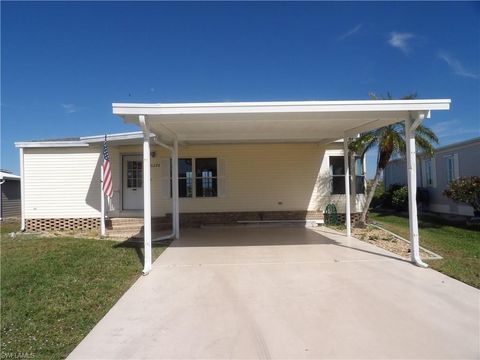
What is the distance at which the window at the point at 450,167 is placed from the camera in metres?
14.2

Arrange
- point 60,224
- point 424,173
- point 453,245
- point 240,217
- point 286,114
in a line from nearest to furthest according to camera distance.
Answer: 1. point 286,114
2. point 453,245
3. point 60,224
4. point 240,217
5. point 424,173

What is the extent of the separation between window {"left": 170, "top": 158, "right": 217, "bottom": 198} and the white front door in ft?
4.87

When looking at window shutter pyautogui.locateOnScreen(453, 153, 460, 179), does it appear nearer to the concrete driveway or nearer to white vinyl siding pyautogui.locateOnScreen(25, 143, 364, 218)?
white vinyl siding pyautogui.locateOnScreen(25, 143, 364, 218)

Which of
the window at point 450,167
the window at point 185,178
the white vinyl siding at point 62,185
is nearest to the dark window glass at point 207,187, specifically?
the window at point 185,178

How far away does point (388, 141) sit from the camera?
9930 millimetres

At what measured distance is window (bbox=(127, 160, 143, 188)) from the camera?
12.0 m

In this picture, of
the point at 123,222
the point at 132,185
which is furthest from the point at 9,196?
the point at 123,222

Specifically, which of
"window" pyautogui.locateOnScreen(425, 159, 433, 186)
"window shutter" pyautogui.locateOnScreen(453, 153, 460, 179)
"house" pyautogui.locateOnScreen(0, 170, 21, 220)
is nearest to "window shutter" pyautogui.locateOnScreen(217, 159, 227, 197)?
"window shutter" pyautogui.locateOnScreen(453, 153, 460, 179)

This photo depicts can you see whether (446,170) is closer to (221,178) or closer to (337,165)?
(337,165)

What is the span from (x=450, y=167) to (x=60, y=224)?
15663 mm

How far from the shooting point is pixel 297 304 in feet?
13.9

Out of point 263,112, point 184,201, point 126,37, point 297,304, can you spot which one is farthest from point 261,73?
point 297,304

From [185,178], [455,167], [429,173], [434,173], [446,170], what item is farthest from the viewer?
[429,173]

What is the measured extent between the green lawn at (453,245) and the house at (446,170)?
6.60 ft
